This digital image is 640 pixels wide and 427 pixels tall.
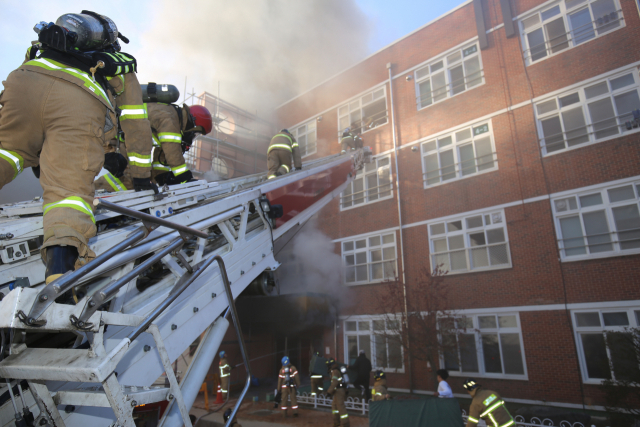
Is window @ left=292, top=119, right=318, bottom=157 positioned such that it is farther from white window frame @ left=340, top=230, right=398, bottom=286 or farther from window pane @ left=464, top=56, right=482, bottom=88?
window pane @ left=464, top=56, right=482, bottom=88

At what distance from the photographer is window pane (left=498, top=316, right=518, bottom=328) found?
1012 cm

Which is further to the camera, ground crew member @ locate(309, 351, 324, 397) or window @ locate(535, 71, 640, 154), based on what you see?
window @ locate(535, 71, 640, 154)

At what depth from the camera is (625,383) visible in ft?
23.6

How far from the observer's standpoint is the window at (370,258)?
13266 millimetres

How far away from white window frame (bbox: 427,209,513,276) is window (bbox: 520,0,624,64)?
197 inches

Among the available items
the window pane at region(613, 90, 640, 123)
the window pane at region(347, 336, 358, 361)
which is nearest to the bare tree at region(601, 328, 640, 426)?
the window pane at region(613, 90, 640, 123)

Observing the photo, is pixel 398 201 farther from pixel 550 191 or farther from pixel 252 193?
pixel 252 193

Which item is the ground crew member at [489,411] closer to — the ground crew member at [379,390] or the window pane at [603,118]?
the ground crew member at [379,390]

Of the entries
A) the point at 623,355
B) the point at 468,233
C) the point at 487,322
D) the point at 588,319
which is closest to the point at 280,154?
the point at 468,233

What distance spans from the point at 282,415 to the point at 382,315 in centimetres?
487

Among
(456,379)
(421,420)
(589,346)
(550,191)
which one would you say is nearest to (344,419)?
(421,420)

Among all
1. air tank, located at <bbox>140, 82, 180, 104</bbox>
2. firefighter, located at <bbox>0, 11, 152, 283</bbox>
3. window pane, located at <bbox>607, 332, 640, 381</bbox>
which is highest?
air tank, located at <bbox>140, 82, 180, 104</bbox>

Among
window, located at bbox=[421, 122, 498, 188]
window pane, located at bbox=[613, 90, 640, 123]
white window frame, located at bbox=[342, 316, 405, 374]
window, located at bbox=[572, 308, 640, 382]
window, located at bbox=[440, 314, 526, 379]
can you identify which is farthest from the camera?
window, located at bbox=[421, 122, 498, 188]

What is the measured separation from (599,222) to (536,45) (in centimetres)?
579
